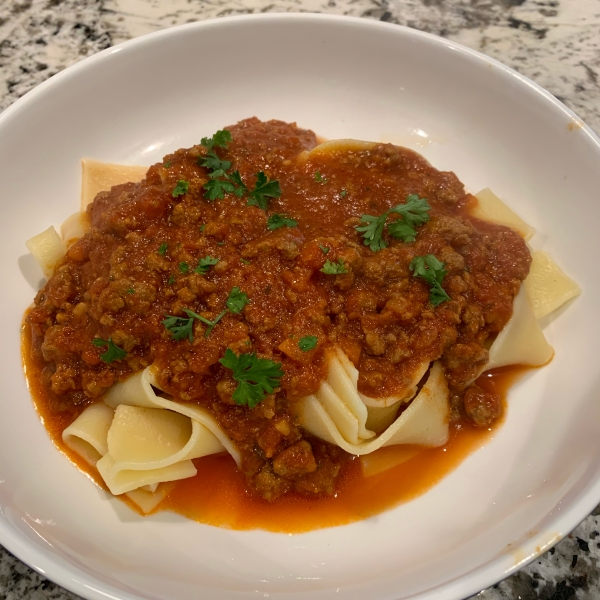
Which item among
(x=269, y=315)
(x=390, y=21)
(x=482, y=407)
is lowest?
(x=482, y=407)

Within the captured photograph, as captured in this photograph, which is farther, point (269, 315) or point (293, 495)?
point (293, 495)

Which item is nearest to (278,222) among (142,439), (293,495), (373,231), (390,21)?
(373,231)

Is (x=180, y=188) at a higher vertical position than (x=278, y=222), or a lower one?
higher

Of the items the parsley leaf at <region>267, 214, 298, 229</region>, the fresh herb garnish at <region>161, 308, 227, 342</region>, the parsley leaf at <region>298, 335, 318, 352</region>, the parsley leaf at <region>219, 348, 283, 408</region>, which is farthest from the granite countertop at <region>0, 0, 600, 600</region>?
the parsley leaf at <region>219, 348, 283, 408</region>

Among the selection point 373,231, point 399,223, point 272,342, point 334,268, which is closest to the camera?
point 272,342

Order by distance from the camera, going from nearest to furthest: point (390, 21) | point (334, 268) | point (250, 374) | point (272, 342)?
point (250, 374) < point (272, 342) < point (334, 268) < point (390, 21)

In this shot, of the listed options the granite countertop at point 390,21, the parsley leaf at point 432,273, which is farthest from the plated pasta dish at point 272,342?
the granite countertop at point 390,21

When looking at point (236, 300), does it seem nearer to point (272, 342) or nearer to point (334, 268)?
point (272, 342)
